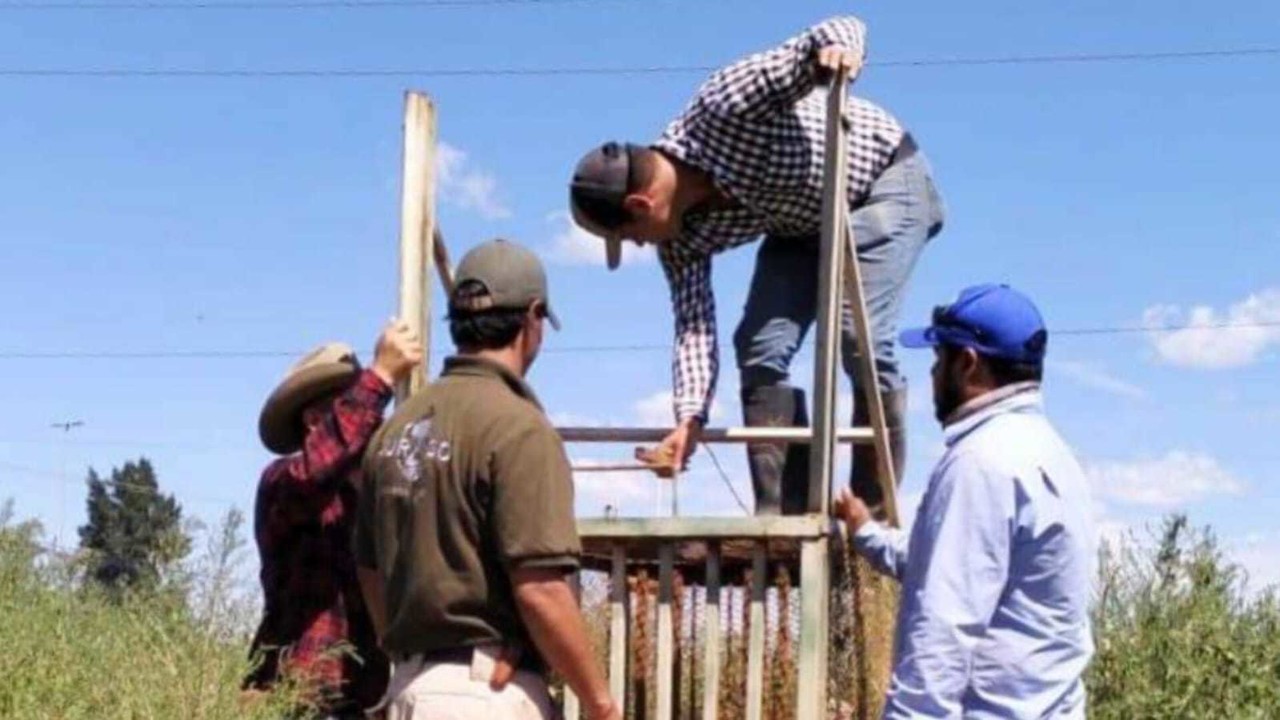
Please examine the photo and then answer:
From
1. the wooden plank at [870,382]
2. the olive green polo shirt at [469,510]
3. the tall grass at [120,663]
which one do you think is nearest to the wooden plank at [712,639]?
the wooden plank at [870,382]

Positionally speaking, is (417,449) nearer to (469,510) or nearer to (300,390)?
(469,510)

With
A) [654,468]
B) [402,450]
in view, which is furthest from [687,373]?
[402,450]

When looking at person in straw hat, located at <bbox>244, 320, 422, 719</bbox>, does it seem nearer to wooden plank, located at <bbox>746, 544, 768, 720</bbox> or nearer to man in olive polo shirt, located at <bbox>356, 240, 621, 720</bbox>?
man in olive polo shirt, located at <bbox>356, 240, 621, 720</bbox>

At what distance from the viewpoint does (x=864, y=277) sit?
20.1ft

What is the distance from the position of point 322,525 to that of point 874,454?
173cm

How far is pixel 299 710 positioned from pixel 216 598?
0.49 m

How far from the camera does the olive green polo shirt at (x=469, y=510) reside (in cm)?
417

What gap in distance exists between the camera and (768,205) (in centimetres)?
609

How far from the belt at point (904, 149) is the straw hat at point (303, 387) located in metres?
1.76

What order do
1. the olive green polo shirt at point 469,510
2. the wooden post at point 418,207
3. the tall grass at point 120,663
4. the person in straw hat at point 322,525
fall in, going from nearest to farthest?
1. the olive green polo shirt at point 469,510
2. the person in straw hat at point 322,525
3. the wooden post at point 418,207
4. the tall grass at point 120,663

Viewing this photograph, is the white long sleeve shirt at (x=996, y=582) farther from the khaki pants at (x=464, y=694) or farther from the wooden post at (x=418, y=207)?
the wooden post at (x=418, y=207)

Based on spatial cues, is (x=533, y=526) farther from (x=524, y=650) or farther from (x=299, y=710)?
(x=299, y=710)

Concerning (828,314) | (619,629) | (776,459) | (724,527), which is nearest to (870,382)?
(828,314)

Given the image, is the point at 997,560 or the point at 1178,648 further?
the point at 1178,648
